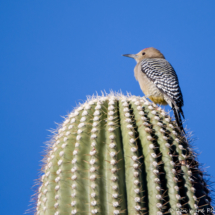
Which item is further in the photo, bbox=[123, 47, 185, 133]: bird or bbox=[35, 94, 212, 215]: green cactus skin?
bbox=[123, 47, 185, 133]: bird

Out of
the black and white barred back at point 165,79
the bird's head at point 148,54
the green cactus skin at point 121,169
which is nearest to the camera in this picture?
the green cactus skin at point 121,169

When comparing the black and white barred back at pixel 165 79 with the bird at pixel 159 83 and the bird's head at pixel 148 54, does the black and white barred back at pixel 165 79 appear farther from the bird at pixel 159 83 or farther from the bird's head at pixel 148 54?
the bird's head at pixel 148 54

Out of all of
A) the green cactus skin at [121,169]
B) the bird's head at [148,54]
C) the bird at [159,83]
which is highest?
the bird's head at [148,54]

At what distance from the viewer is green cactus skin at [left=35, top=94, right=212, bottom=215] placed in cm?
141

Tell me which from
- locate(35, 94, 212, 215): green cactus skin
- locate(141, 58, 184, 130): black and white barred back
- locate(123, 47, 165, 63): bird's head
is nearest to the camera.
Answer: locate(35, 94, 212, 215): green cactus skin

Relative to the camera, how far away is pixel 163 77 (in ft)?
11.3

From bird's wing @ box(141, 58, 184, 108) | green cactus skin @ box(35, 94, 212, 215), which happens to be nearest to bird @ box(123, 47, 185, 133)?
bird's wing @ box(141, 58, 184, 108)

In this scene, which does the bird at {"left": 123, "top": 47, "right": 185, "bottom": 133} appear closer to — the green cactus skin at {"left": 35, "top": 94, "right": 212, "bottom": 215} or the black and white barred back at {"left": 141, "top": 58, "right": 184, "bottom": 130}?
the black and white barred back at {"left": 141, "top": 58, "right": 184, "bottom": 130}

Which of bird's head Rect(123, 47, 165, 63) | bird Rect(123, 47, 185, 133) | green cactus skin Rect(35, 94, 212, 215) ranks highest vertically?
bird's head Rect(123, 47, 165, 63)

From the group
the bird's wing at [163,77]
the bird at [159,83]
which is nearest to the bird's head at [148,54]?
the bird at [159,83]

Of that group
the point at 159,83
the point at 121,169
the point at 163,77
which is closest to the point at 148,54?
the point at 163,77

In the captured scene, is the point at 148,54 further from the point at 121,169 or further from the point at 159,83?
the point at 121,169

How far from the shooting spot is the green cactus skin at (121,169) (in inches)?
55.6

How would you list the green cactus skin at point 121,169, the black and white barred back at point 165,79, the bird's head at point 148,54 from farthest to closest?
the bird's head at point 148,54
the black and white barred back at point 165,79
the green cactus skin at point 121,169
